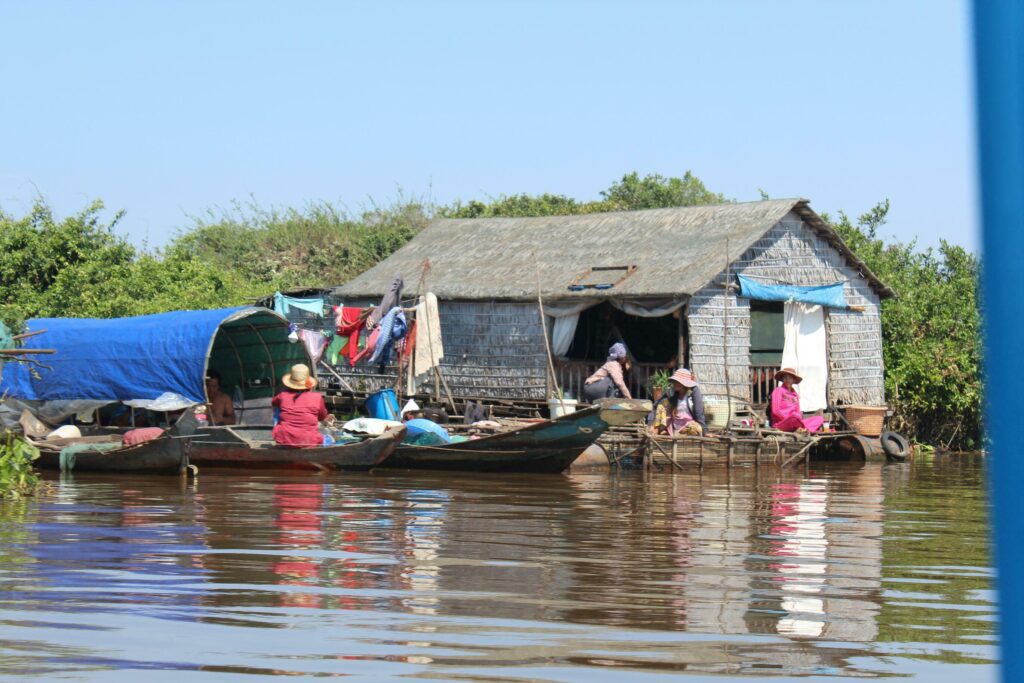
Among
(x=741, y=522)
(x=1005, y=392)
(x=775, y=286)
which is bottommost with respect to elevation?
(x=741, y=522)

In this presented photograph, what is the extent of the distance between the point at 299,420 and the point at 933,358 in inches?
445

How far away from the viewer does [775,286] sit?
62.5 feet

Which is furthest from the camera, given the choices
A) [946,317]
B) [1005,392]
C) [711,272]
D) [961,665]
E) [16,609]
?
[946,317]

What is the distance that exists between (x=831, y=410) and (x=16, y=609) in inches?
606

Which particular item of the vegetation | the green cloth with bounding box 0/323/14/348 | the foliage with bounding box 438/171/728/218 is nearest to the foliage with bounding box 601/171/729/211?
the foliage with bounding box 438/171/728/218

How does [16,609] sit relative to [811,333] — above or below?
below

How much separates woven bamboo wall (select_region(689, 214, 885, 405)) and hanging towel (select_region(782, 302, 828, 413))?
18cm

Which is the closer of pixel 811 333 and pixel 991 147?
pixel 991 147

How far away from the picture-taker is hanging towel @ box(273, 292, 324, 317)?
22.1 m

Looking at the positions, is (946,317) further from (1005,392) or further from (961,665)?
(1005,392)

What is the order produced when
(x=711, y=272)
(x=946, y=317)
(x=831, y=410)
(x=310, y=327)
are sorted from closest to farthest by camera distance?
(x=711, y=272), (x=831, y=410), (x=946, y=317), (x=310, y=327)

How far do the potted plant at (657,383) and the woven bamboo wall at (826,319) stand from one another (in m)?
0.45

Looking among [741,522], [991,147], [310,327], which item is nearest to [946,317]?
[310,327]

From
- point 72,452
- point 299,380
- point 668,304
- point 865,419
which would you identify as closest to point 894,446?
point 865,419
